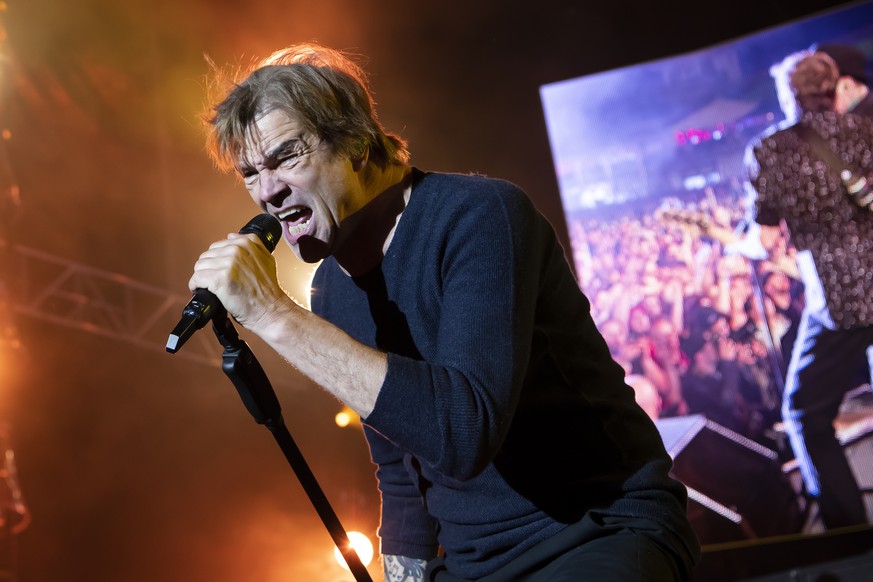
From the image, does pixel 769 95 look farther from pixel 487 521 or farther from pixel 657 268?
pixel 487 521

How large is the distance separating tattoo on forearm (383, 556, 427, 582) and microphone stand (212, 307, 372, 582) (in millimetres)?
519

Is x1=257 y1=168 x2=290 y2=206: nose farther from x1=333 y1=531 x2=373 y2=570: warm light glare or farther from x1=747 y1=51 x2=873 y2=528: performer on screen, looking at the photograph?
x1=333 y1=531 x2=373 y2=570: warm light glare

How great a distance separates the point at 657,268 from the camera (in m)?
4.27

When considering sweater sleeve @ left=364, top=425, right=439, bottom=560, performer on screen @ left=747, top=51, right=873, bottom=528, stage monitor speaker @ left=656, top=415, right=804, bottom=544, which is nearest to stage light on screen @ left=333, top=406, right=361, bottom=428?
stage monitor speaker @ left=656, top=415, right=804, bottom=544

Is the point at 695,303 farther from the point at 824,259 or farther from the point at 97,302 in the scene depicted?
the point at 97,302

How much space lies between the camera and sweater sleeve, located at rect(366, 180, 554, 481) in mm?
1316

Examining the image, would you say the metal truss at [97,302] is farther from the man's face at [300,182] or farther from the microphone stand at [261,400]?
the microphone stand at [261,400]

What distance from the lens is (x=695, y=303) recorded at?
4.15 m

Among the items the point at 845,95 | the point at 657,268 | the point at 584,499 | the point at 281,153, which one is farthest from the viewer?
the point at 657,268

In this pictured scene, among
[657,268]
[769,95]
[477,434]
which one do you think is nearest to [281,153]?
[477,434]

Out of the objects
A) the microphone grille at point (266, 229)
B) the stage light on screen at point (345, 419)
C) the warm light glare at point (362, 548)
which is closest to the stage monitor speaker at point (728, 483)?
the warm light glare at point (362, 548)

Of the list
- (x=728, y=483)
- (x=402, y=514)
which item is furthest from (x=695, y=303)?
(x=402, y=514)

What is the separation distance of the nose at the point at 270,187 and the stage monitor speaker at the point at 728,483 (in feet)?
10.1

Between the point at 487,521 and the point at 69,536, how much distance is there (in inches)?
171
